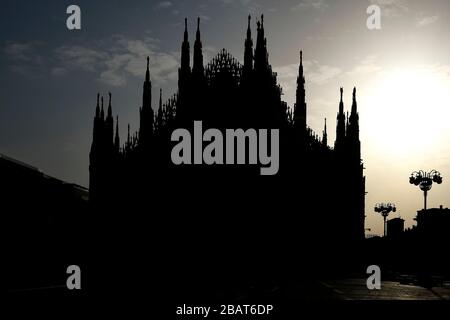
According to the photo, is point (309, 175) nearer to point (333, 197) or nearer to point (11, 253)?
point (333, 197)

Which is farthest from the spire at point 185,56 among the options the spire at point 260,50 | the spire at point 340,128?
the spire at point 340,128

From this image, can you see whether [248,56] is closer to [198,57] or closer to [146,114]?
[198,57]

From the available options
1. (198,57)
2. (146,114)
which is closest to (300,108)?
(198,57)

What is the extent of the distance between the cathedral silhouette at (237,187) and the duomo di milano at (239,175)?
0.09m

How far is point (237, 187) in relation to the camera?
1927 inches

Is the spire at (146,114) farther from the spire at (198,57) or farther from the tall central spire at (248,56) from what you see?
the tall central spire at (248,56)

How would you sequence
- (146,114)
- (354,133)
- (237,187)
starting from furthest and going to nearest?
→ (354,133) < (146,114) < (237,187)

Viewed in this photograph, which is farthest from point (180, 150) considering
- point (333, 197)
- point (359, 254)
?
point (359, 254)

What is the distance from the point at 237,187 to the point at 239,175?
1.09m

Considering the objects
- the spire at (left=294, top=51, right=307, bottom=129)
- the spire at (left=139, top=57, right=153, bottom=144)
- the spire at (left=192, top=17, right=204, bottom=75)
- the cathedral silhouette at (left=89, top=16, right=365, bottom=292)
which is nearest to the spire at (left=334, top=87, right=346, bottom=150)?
the cathedral silhouette at (left=89, top=16, right=365, bottom=292)

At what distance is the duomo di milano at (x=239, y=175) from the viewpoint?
157ft

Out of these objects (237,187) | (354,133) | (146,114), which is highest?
(146,114)

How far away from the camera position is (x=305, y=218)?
49156mm

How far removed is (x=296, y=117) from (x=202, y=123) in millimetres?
8064
